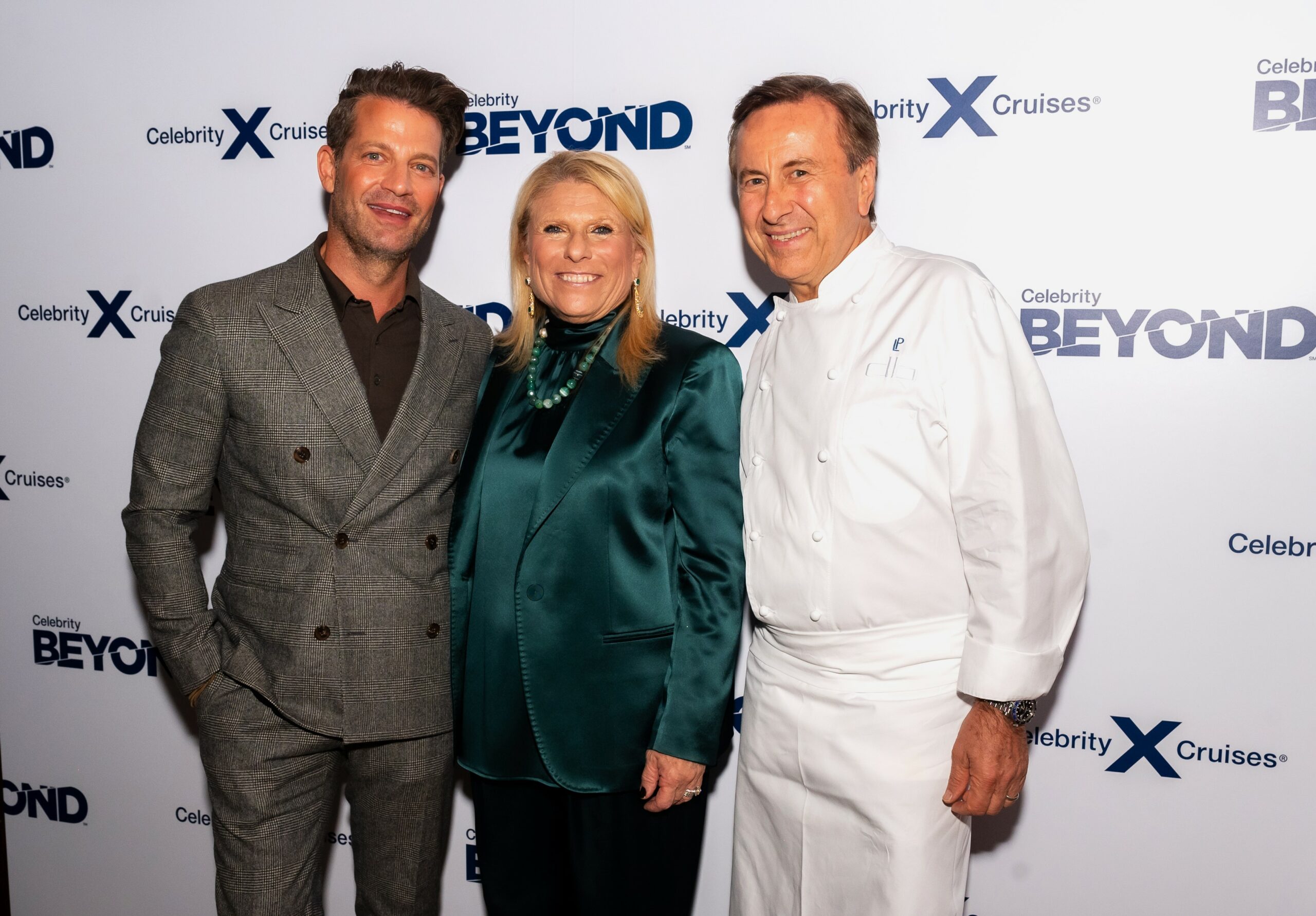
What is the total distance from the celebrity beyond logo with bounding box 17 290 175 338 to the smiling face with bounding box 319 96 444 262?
43.1 inches

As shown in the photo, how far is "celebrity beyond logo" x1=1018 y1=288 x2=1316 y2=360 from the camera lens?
223 centimetres

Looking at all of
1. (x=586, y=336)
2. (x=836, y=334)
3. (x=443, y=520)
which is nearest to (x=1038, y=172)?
(x=836, y=334)

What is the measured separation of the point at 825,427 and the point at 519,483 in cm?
58

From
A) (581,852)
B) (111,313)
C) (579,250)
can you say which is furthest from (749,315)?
(111,313)

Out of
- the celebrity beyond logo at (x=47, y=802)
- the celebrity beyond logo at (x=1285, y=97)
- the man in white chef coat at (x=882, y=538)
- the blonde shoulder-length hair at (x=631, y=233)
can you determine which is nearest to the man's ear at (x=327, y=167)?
the blonde shoulder-length hair at (x=631, y=233)

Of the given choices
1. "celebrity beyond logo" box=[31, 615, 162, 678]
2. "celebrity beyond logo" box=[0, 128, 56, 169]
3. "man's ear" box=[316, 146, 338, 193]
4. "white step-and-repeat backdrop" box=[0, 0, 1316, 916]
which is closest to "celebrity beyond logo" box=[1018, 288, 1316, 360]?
"white step-and-repeat backdrop" box=[0, 0, 1316, 916]

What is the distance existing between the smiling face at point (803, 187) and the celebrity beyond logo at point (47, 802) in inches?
110

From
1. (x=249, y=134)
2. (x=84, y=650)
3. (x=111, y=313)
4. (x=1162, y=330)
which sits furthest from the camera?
(x=84, y=650)

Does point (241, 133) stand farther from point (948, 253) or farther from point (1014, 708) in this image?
point (1014, 708)

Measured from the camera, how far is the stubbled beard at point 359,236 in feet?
6.69

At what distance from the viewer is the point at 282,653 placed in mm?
1979

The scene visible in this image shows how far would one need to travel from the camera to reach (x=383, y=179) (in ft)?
6.78

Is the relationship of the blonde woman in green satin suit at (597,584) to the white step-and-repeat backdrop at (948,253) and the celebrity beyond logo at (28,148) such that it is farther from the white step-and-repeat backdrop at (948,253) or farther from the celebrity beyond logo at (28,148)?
the celebrity beyond logo at (28,148)

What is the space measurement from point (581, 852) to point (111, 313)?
2144 mm
